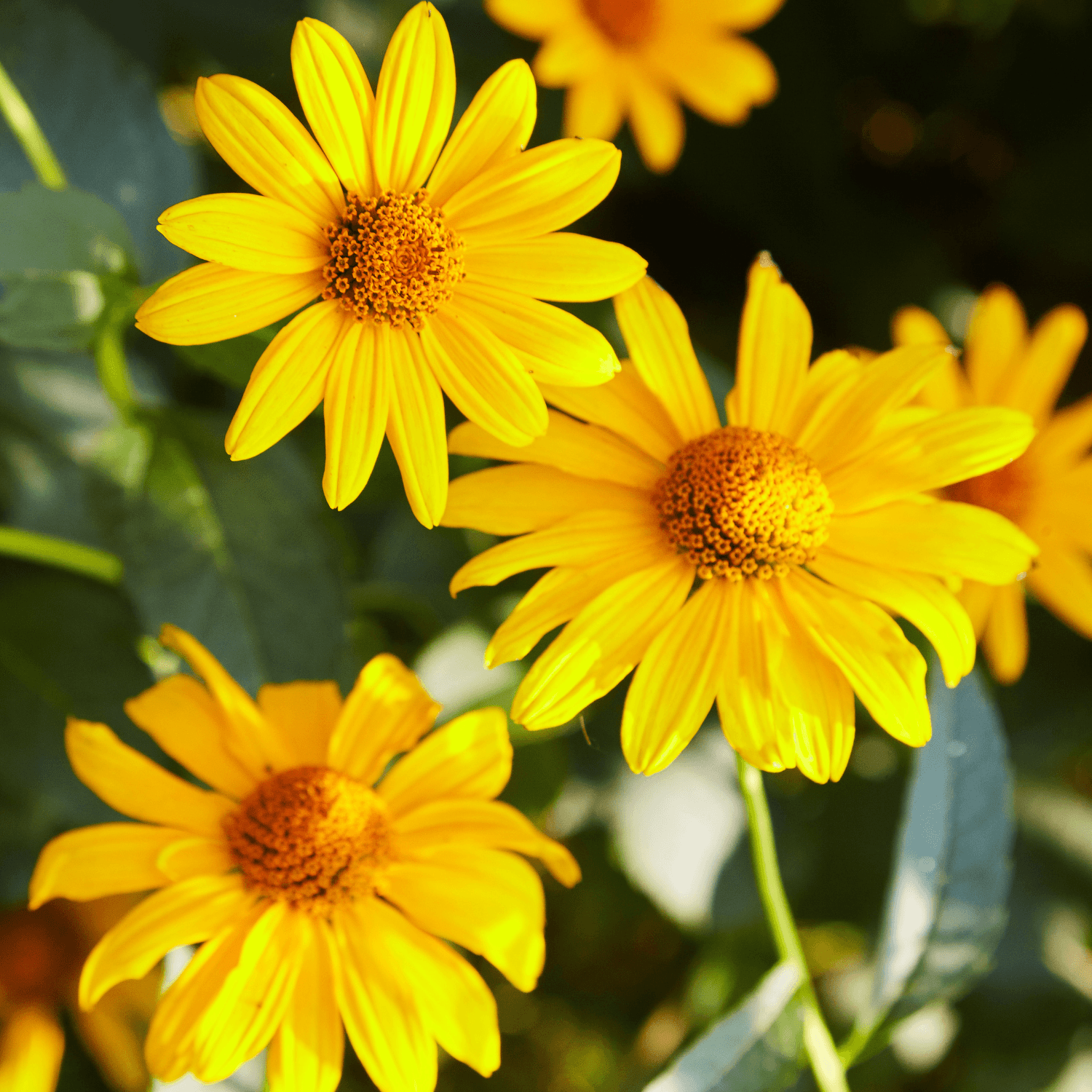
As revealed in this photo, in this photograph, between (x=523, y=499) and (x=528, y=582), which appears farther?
(x=528, y=582)

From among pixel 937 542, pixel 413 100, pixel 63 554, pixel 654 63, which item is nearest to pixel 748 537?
pixel 937 542

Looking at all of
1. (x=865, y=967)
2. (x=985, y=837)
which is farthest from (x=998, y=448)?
(x=865, y=967)

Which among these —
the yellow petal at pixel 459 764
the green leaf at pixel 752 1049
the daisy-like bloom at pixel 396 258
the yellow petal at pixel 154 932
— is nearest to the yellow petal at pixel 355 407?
the daisy-like bloom at pixel 396 258

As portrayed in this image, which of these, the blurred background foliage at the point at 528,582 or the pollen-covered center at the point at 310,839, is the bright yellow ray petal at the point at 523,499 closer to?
the blurred background foliage at the point at 528,582

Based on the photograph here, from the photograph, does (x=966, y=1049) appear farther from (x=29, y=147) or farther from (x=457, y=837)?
(x=29, y=147)

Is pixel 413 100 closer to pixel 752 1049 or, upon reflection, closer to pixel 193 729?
pixel 193 729

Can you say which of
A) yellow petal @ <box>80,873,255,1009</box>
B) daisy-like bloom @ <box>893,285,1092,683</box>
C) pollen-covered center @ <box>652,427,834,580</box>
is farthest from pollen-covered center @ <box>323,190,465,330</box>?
daisy-like bloom @ <box>893,285,1092,683</box>
